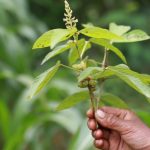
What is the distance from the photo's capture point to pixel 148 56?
300 centimetres

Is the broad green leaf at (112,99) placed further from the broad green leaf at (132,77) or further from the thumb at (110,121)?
the broad green leaf at (132,77)

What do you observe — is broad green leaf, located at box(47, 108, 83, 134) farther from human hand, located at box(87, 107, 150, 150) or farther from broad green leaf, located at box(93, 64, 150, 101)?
broad green leaf, located at box(93, 64, 150, 101)

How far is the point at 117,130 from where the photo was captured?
94 centimetres

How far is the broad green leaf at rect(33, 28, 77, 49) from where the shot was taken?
78cm

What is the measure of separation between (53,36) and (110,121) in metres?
0.20

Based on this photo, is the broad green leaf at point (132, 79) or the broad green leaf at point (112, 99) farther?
the broad green leaf at point (112, 99)

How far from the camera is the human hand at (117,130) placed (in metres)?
0.89

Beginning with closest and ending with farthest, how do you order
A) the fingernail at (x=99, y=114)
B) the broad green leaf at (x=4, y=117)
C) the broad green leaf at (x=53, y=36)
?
the broad green leaf at (x=53, y=36) < the fingernail at (x=99, y=114) < the broad green leaf at (x=4, y=117)

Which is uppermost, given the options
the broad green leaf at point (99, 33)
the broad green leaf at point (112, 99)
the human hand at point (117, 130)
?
the broad green leaf at point (99, 33)

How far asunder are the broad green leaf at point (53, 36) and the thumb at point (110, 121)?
0.15 metres

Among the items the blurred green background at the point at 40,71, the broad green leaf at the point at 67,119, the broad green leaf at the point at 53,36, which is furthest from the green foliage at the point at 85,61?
the broad green leaf at the point at 67,119

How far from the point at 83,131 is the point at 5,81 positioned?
3.86 ft

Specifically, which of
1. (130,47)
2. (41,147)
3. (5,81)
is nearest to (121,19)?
(130,47)

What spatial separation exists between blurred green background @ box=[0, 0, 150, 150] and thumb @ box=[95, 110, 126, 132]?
14.9 inches
